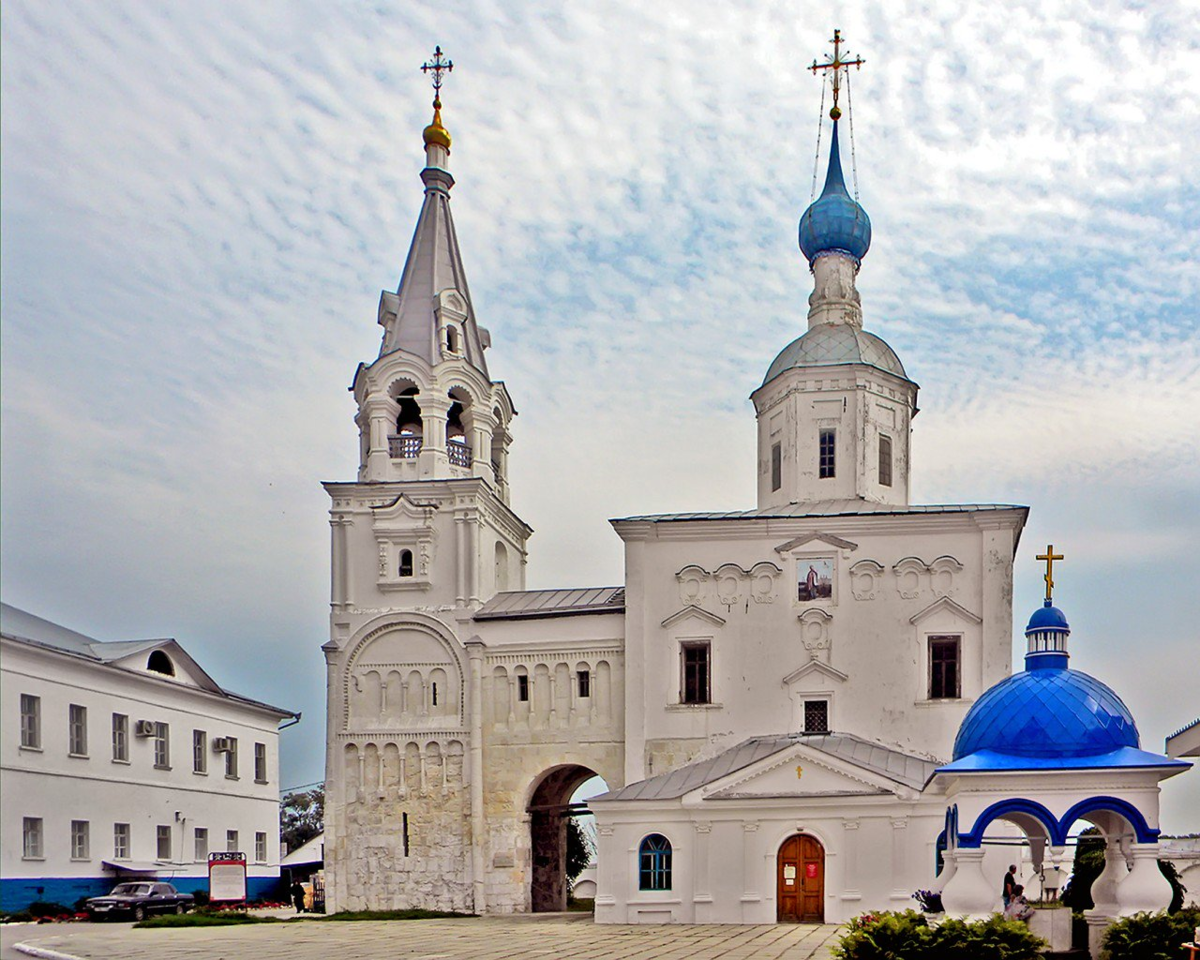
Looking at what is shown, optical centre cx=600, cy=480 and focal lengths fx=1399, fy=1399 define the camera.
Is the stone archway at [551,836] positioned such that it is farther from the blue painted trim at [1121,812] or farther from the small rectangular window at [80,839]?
the blue painted trim at [1121,812]

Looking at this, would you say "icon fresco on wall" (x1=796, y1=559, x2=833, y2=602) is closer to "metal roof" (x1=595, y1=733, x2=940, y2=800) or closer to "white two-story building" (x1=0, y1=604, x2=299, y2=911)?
"metal roof" (x1=595, y1=733, x2=940, y2=800)

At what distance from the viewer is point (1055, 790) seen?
1667cm

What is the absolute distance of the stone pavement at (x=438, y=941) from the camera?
18312 mm

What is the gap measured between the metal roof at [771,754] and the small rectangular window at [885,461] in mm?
6403

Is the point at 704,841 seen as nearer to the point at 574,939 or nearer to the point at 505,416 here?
the point at 574,939

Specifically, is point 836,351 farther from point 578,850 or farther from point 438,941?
point 578,850

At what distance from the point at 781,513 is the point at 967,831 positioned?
15.5 meters

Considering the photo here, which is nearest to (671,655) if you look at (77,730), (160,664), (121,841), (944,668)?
(944,668)

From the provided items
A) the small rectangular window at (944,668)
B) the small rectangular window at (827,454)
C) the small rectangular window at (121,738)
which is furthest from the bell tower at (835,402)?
the small rectangular window at (121,738)

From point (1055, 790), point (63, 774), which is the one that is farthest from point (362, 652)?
point (1055, 790)

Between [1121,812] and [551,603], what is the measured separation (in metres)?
18.6

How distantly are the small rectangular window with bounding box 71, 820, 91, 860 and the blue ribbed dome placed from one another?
647 inches

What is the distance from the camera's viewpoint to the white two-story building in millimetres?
22234

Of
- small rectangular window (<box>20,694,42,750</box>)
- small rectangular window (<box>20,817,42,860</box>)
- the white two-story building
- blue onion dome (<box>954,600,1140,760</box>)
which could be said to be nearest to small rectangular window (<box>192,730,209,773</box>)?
the white two-story building
